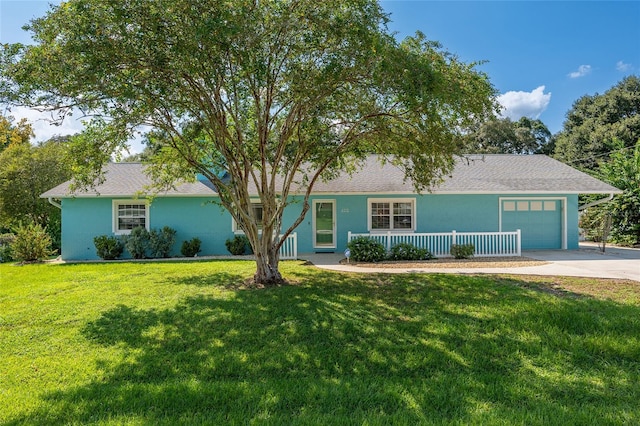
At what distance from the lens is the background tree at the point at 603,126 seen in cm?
2817

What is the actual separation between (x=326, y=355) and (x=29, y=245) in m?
13.4

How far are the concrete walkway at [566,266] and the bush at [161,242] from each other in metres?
5.02

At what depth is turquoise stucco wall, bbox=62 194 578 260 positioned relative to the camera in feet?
45.7

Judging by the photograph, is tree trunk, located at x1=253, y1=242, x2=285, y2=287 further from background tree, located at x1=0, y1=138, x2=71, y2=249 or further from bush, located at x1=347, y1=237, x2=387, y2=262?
background tree, located at x1=0, y1=138, x2=71, y2=249

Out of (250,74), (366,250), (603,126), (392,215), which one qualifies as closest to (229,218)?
(366,250)

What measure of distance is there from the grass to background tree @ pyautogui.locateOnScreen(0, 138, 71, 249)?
1221cm

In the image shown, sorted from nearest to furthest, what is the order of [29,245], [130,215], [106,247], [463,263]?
[463,263] → [29,245] → [106,247] → [130,215]

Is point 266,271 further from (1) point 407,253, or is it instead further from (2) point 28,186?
(2) point 28,186

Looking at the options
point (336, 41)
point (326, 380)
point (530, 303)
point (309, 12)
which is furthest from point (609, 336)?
point (309, 12)

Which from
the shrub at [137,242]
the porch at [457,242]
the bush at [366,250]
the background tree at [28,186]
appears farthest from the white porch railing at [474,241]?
the background tree at [28,186]

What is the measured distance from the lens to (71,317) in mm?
6012

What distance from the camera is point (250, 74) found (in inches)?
257

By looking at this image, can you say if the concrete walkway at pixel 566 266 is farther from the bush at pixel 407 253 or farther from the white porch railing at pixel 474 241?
the bush at pixel 407 253

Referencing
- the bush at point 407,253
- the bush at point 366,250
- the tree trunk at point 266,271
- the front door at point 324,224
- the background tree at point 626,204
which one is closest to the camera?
the tree trunk at point 266,271
